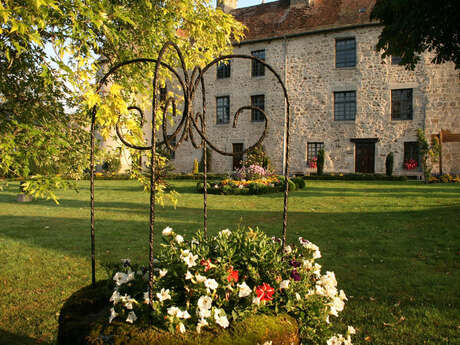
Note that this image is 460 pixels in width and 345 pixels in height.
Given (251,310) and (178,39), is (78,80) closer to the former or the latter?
(178,39)

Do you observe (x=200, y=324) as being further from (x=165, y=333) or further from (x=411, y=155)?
(x=411, y=155)

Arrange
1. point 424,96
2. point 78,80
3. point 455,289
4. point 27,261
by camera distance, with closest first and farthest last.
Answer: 1. point 78,80
2. point 455,289
3. point 27,261
4. point 424,96

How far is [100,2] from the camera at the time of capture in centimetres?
272

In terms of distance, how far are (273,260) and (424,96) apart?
874 inches

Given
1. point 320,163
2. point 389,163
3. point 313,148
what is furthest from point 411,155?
point 313,148

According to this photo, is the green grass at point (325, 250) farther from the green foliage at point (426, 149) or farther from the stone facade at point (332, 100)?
the stone facade at point (332, 100)

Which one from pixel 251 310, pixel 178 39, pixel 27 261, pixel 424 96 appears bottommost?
pixel 27 261

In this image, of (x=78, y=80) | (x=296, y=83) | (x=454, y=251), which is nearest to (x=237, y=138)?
(x=296, y=83)

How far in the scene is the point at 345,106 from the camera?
2188cm

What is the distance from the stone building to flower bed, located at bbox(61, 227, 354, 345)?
784 inches

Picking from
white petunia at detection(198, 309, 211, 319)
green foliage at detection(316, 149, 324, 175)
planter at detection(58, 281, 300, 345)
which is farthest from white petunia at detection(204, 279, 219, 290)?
green foliage at detection(316, 149, 324, 175)

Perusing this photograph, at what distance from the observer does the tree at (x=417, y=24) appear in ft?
23.7

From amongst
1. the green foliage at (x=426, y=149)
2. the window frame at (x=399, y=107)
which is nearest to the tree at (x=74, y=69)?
the green foliage at (x=426, y=149)

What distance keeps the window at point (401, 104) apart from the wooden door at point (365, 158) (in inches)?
97.9
